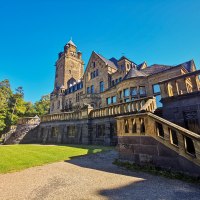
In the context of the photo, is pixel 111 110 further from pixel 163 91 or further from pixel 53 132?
pixel 53 132

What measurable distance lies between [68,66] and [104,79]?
28.1 m

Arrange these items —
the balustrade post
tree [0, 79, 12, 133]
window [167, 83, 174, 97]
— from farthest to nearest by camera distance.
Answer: tree [0, 79, 12, 133]
window [167, 83, 174, 97]
the balustrade post

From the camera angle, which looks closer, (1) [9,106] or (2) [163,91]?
(2) [163,91]

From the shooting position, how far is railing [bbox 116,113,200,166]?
14.7 feet

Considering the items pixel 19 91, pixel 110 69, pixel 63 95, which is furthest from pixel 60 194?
pixel 19 91

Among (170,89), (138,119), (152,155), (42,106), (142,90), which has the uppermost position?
(42,106)

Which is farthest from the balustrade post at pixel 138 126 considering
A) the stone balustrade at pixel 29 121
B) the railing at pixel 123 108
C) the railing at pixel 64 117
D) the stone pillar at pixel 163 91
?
the stone balustrade at pixel 29 121

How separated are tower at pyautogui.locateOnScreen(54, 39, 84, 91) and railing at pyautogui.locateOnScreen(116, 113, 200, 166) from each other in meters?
46.1

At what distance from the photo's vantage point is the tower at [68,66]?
2086 inches

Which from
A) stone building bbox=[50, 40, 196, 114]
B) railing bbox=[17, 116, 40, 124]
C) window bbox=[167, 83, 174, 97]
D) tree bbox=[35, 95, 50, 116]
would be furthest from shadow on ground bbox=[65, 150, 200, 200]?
tree bbox=[35, 95, 50, 116]

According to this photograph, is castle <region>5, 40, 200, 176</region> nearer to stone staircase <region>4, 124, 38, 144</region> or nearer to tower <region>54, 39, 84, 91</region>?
stone staircase <region>4, 124, 38, 144</region>

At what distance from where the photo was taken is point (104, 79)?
3108cm

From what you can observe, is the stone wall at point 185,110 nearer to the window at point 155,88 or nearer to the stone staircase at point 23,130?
the window at point 155,88

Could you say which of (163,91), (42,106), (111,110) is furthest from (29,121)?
(42,106)
